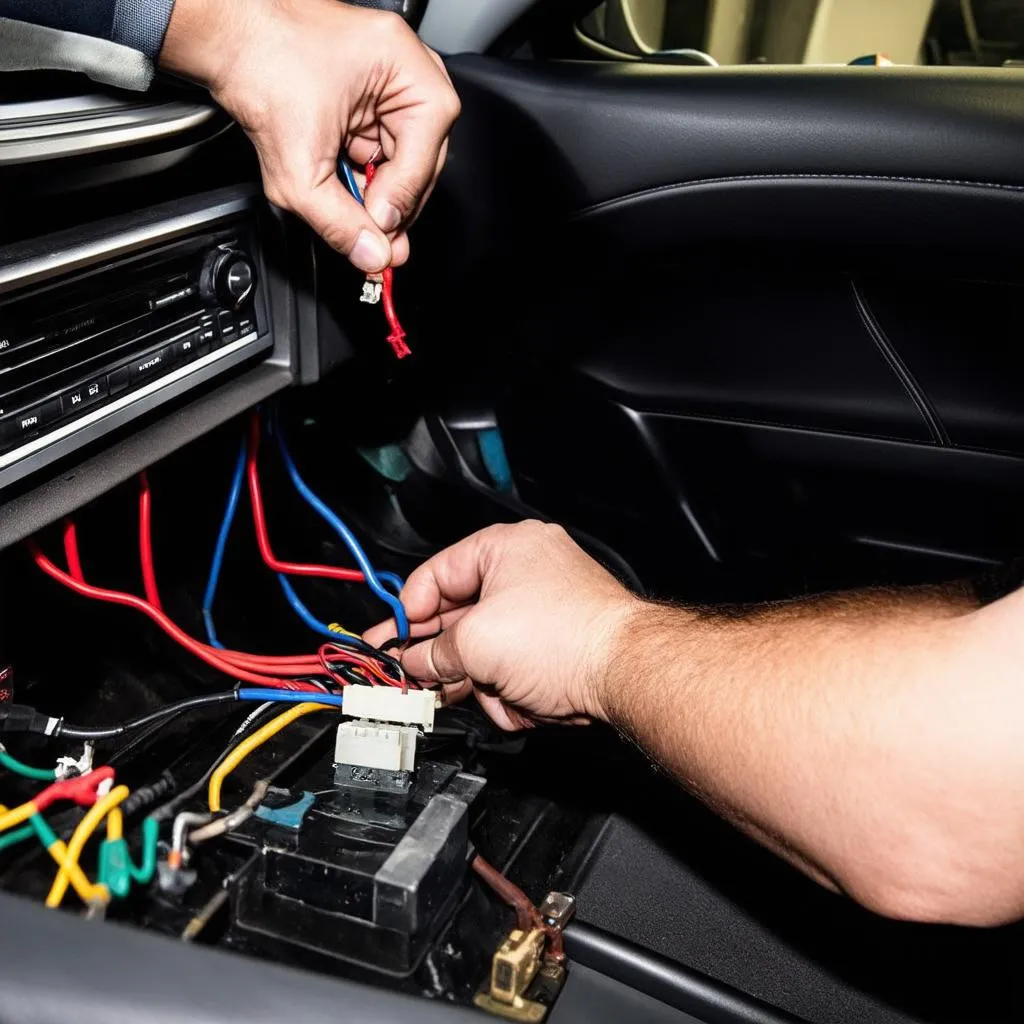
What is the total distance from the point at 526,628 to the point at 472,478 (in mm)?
651

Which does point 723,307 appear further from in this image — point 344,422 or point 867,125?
point 344,422

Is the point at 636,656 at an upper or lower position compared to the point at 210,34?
lower

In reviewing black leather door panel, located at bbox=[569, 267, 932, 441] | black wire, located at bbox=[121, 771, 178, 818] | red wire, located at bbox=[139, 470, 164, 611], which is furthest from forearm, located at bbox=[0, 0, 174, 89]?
black leather door panel, located at bbox=[569, 267, 932, 441]

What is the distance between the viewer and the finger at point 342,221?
2.70 ft

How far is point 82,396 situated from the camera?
790 mm

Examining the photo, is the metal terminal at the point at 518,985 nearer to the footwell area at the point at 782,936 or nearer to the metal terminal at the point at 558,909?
the metal terminal at the point at 558,909

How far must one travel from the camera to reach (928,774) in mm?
574

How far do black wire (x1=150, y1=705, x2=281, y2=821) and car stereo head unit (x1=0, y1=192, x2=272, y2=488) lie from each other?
0.25m

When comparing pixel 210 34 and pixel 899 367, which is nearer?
pixel 210 34

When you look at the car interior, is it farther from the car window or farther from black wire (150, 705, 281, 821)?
the car window

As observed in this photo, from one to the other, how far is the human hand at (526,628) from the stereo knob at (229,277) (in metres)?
0.31

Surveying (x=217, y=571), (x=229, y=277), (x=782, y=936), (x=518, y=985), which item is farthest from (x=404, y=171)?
(x=782, y=936)

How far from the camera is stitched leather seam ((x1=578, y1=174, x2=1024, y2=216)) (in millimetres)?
1060

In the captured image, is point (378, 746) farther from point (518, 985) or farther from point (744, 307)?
point (744, 307)
